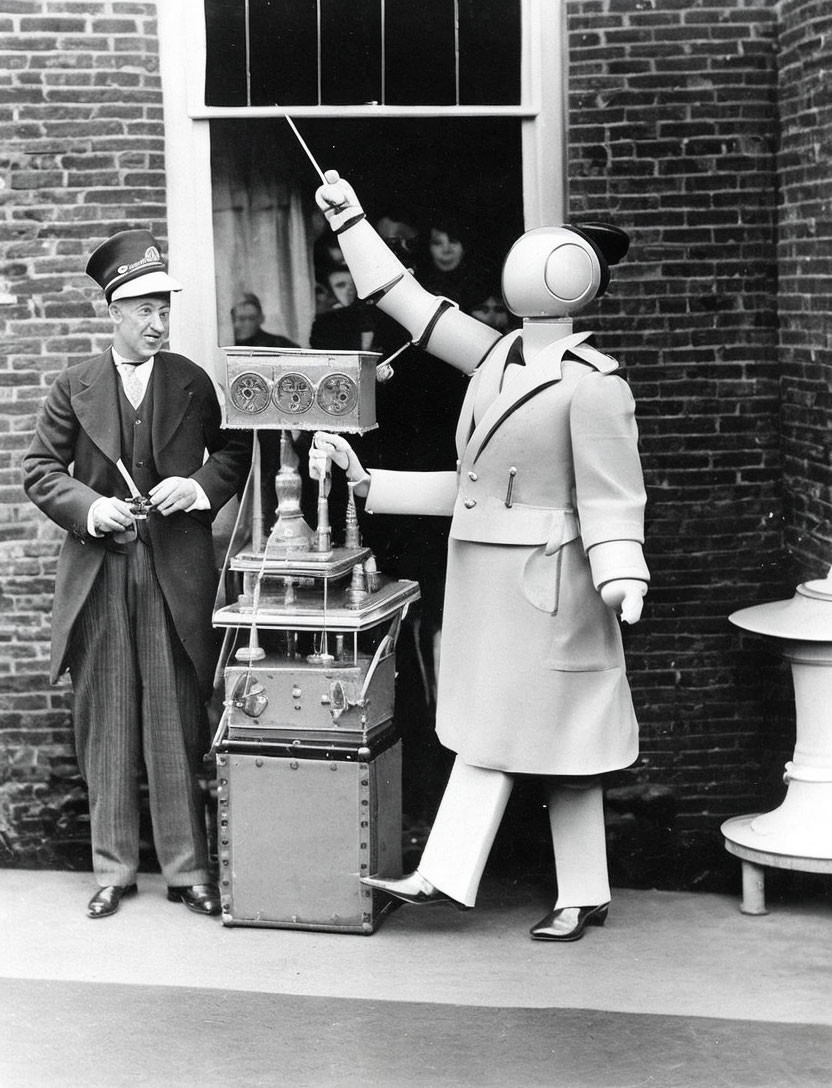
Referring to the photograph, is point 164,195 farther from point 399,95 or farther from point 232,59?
point 399,95

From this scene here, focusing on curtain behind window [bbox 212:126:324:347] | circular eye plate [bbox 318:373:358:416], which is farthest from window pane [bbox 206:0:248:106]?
circular eye plate [bbox 318:373:358:416]

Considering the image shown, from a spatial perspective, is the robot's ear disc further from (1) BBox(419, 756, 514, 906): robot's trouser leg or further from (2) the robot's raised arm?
(1) BBox(419, 756, 514, 906): robot's trouser leg

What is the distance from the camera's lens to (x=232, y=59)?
5.52m

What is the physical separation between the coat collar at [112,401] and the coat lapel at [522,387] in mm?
1032

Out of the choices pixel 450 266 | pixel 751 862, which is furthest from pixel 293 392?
pixel 751 862

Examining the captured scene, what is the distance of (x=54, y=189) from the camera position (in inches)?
217

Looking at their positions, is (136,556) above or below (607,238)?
below

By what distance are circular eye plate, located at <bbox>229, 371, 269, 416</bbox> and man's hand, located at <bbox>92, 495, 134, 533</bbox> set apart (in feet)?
1.64

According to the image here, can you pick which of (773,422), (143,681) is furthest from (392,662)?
(773,422)

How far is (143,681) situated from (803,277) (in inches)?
103

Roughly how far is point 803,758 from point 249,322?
2467 mm

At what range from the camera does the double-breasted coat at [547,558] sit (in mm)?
4688

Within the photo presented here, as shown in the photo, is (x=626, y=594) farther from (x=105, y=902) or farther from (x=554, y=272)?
(x=105, y=902)

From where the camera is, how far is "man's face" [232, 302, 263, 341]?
564cm
